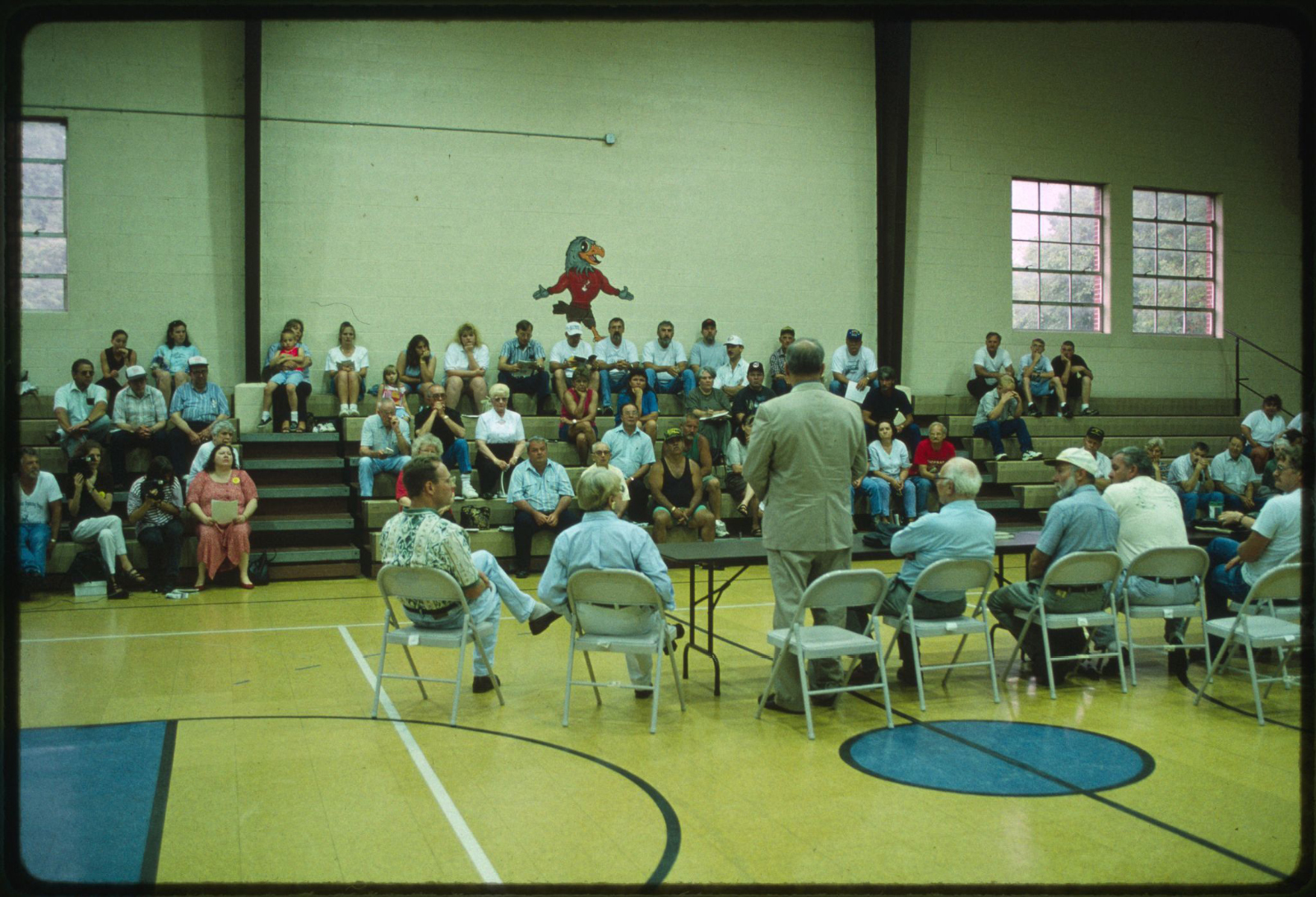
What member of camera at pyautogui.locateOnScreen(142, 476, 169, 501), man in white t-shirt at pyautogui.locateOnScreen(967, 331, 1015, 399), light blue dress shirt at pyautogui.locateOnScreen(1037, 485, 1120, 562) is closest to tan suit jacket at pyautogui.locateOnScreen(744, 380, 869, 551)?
light blue dress shirt at pyautogui.locateOnScreen(1037, 485, 1120, 562)

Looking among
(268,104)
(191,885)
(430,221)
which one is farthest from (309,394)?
(191,885)

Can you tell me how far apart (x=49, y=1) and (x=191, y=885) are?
2.18m

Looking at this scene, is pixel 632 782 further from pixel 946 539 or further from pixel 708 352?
pixel 708 352

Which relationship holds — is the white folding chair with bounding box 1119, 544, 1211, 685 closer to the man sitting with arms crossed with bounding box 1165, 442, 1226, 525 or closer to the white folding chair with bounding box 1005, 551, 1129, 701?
the white folding chair with bounding box 1005, 551, 1129, 701

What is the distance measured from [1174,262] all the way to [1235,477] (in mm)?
4768

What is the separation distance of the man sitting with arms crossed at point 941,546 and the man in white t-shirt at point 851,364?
293 inches

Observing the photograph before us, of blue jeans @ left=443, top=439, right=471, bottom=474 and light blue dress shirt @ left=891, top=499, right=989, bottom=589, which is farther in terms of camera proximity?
blue jeans @ left=443, top=439, right=471, bottom=474

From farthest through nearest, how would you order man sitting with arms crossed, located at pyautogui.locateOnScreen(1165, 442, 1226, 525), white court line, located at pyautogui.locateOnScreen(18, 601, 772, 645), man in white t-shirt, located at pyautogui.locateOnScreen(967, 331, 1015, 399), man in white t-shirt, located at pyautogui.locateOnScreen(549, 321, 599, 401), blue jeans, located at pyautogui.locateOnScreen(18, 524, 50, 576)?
man in white t-shirt, located at pyautogui.locateOnScreen(967, 331, 1015, 399)
man in white t-shirt, located at pyautogui.locateOnScreen(549, 321, 599, 401)
man sitting with arms crossed, located at pyautogui.locateOnScreen(1165, 442, 1226, 525)
blue jeans, located at pyautogui.locateOnScreen(18, 524, 50, 576)
white court line, located at pyautogui.locateOnScreen(18, 601, 772, 645)

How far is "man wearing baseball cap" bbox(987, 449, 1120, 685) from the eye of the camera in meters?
5.17

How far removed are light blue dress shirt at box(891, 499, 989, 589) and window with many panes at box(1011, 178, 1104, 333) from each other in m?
9.71

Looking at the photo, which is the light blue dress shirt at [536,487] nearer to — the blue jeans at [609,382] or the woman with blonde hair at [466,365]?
the woman with blonde hair at [466,365]

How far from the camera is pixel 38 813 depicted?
3.54 metres

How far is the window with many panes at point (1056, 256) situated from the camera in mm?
14109

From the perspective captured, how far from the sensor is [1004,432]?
12500mm
